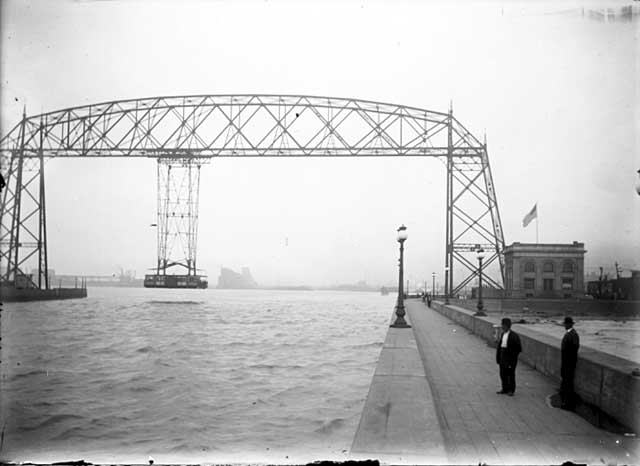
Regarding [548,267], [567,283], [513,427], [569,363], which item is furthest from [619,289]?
[513,427]

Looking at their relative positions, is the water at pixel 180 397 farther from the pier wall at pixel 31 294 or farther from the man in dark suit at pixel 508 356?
the pier wall at pixel 31 294

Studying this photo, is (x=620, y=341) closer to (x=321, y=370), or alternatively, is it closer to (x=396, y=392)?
(x=321, y=370)

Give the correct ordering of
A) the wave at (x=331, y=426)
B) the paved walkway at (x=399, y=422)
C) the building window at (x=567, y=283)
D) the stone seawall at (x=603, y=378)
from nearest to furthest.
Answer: the paved walkway at (x=399, y=422) < the stone seawall at (x=603, y=378) < the wave at (x=331, y=426) < the building window at (x=567, y=283)

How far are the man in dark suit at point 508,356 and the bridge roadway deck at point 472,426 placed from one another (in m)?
0.17

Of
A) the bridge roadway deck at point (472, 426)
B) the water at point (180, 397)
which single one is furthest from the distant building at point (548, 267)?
the bridge roadway deck at point (472, 426)

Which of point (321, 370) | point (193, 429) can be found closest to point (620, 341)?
point (321, 370)

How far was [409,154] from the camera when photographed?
37906 mm

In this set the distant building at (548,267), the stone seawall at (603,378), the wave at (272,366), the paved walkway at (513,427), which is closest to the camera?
the paved walkway at (513,427)

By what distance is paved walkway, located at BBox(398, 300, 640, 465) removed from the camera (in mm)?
5434

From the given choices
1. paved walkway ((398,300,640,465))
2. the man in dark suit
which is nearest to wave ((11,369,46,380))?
paved walkway ((398,300,640,465))

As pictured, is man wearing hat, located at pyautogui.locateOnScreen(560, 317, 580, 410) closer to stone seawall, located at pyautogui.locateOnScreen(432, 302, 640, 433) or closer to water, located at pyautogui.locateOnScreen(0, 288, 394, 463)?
stone seawall, located at pyautogui.locateOnScreen(432, 302, 640, 433)

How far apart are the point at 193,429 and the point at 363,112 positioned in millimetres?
30958

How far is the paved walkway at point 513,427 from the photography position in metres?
5.43

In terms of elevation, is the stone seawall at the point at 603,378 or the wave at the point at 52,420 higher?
the stone seawall at the point at 603,378
